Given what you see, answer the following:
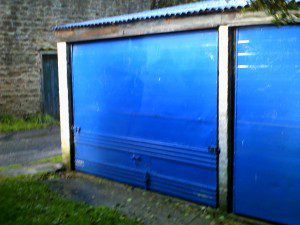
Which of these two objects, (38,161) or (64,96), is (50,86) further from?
(64,96)

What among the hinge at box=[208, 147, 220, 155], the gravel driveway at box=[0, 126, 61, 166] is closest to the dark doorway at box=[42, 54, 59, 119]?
the gravel driveway at box=[0, 126, 61, 166]

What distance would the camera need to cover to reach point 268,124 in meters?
4.89

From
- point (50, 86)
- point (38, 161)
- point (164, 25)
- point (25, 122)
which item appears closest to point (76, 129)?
point (38, 161)

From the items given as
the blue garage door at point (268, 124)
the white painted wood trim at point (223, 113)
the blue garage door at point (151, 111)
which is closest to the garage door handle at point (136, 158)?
the blue garage door at point (151, 111)

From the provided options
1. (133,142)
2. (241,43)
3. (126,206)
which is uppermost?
(241,43)

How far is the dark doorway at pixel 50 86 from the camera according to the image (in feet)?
45.2

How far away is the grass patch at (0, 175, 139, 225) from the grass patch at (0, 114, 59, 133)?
639 centimetres

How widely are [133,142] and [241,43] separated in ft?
7.77

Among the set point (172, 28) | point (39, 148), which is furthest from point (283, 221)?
point (39, 148)

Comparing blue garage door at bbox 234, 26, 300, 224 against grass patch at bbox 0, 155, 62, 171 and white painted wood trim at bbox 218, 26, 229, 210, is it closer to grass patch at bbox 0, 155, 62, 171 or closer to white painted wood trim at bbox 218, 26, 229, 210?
white painted wood trim at bbox 218, 26, 229, 210

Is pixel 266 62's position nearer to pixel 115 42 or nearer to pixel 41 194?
pixel 115 42

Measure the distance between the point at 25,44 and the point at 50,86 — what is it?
1.67 m

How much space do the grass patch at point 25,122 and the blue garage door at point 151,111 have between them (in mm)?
5890

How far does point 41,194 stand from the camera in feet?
19.8
